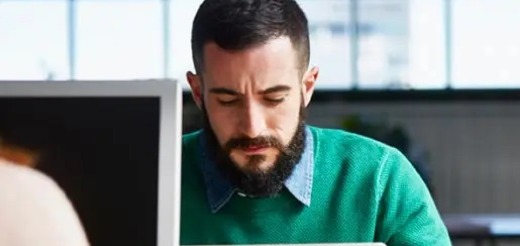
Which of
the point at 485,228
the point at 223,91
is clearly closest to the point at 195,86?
the point at 223,91

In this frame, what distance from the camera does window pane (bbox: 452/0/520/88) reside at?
16.7 feet

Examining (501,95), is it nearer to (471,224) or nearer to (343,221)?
(471,224)

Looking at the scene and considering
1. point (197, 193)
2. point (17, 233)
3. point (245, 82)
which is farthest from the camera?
point (197, 193)

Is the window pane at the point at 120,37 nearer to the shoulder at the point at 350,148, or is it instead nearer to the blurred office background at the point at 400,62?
the blurred office background at the point at 400,62

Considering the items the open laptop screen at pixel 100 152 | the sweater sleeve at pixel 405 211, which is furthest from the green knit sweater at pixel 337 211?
the open laptop screen at pixel 100 152

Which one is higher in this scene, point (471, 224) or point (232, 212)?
point (232, 212)

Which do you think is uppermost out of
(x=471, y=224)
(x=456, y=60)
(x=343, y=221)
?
(x=456, y=60)

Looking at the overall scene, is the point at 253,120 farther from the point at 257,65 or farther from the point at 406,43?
the point at 406,43

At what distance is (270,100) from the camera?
802 mm

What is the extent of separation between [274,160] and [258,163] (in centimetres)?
2

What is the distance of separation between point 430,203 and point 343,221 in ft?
0.31

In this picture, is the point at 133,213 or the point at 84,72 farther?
the point at 84,72

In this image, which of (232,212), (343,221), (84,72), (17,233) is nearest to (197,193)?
(232,212)

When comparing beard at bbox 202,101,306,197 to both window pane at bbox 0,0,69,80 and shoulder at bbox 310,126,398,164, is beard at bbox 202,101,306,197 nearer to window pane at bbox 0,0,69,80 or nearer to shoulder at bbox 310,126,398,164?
shoulder at bbox 310,126,398,164
